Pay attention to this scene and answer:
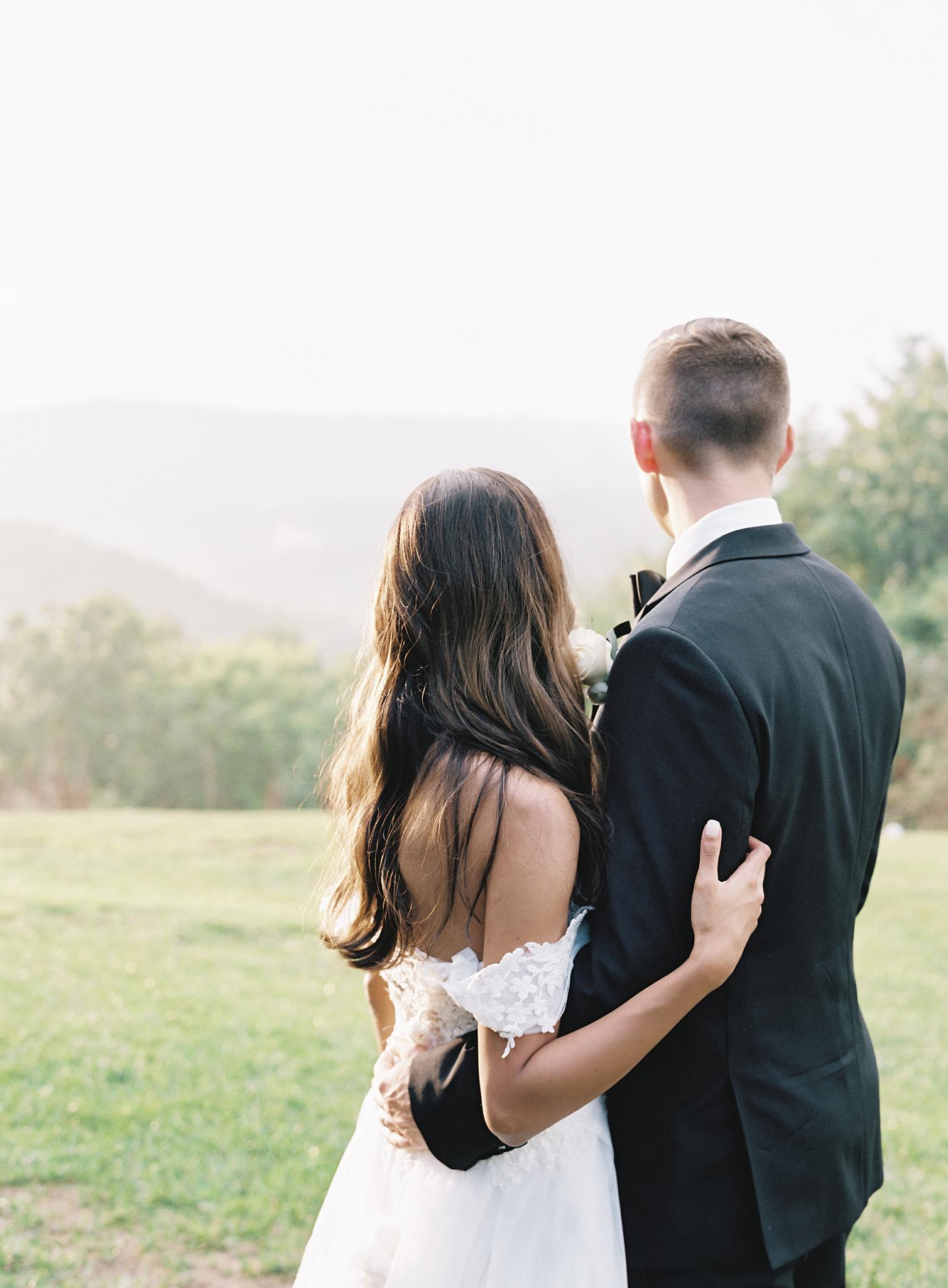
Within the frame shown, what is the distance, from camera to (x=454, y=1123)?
82.9 inches

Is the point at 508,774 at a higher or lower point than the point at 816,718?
lower

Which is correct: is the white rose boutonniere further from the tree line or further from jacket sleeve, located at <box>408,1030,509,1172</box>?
the tree line

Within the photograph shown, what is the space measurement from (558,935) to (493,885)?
0.15m

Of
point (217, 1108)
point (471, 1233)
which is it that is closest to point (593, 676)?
point (471, 1233)

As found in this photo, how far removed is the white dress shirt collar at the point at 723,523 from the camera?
2.17m

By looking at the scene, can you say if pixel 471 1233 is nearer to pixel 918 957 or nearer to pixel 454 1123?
pixel 454 1123

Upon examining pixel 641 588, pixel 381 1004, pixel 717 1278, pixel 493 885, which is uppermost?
pixel 641 588

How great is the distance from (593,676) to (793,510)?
39.4 metres

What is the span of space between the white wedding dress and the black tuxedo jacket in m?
0.06

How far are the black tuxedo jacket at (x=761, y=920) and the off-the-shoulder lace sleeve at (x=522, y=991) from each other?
7 cm

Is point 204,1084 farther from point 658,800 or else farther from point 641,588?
point 658,800

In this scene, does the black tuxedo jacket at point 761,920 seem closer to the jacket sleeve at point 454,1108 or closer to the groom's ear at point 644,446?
the jacket sleeve at point 454,1108

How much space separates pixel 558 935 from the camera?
1.96 meters

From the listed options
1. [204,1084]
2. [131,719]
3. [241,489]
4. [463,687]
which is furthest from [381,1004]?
[241,489]
